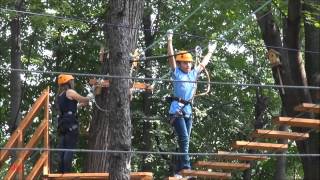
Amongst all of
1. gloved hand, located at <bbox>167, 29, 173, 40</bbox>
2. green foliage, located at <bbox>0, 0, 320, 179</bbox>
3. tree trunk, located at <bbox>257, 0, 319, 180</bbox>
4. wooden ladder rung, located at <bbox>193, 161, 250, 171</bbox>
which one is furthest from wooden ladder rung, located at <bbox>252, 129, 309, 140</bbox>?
green foliage, located at <bbox>0, 0, 320, 179</bbox>

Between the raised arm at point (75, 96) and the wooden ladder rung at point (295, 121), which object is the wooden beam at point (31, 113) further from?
the wooden ladder rung at point (295, 121)

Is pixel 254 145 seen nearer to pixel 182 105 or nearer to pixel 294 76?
pixel 182 105

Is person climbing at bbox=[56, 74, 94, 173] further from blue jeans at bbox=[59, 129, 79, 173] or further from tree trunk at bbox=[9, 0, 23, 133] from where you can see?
tree trunk at bbox=[9, 0, 23, 133]

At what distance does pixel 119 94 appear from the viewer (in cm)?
696

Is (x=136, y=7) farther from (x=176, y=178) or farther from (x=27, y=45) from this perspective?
(x=27, y=45)

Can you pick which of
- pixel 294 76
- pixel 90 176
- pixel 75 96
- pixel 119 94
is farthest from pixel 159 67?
pixel 119 94

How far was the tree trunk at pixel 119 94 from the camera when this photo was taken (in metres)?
6.85

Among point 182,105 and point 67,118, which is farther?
point 67,118

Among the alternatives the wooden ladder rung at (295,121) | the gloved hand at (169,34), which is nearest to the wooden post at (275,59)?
the wooden ladder rung at (295,121)

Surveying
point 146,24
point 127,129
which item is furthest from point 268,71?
point 127,129

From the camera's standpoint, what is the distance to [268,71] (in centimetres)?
1905

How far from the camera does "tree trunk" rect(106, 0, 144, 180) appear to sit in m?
6.85

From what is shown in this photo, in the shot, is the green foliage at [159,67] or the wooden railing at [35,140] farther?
the green foliage at [159,67]

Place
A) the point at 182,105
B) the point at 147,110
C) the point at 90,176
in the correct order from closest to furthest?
the point at 90,176 < the point at 182,105 < the point at 147,110
